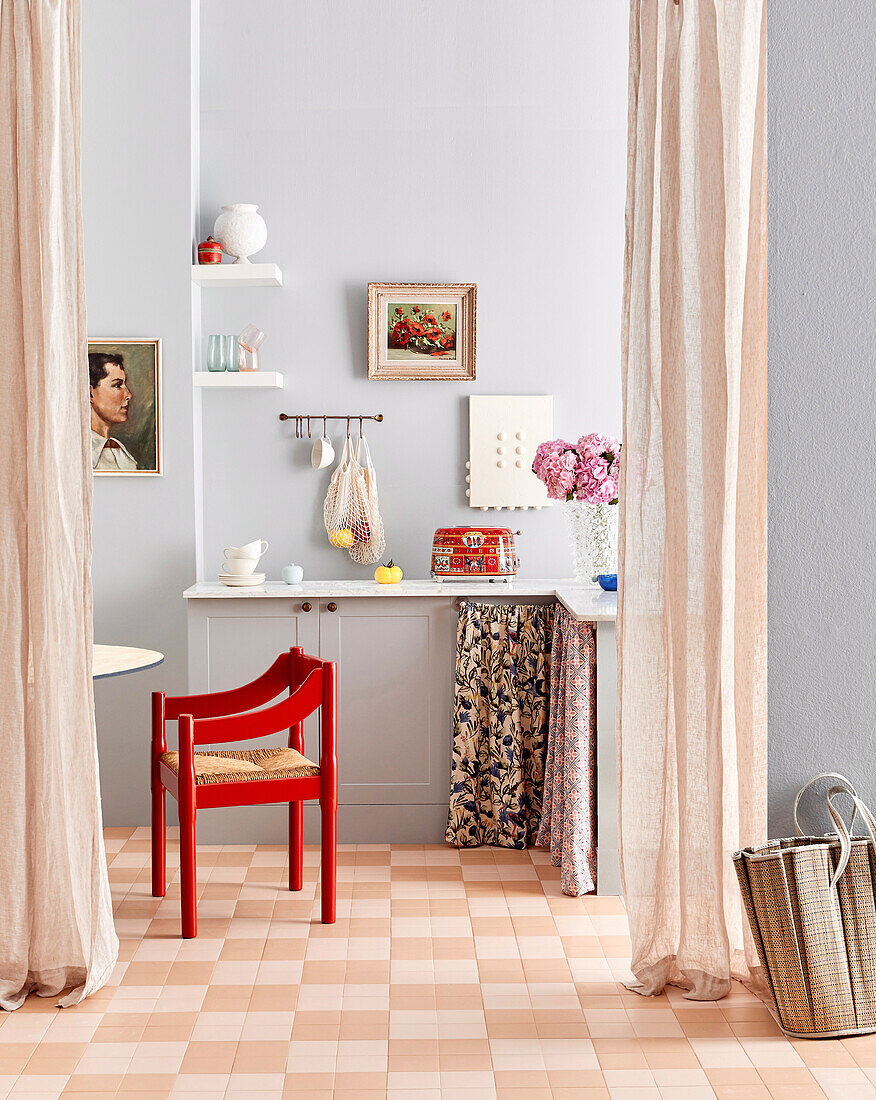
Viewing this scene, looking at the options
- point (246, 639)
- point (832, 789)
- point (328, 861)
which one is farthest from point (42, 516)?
point (832, 789)

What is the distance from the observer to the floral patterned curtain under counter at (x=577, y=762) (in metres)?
3.18

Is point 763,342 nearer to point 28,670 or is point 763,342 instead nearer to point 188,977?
point 28,670

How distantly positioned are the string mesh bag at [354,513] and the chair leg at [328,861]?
1.24 meters

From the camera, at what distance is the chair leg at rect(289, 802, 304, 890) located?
10.5 ft

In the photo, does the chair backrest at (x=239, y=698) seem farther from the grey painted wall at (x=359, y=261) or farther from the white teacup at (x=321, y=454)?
the white teacup at (x=321, y=454)

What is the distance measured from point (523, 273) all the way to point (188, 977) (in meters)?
2.73

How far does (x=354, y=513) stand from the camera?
157 inches

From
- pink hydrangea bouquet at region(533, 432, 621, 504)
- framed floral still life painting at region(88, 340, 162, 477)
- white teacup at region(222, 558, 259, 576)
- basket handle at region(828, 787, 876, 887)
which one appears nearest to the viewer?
basket handle at region(828, 787, 876, 887)

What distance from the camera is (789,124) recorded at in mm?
2355

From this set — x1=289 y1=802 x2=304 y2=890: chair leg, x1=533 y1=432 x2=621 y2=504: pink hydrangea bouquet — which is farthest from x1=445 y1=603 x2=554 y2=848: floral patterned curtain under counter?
x1=289 y1=802 x2=304 y2=890: chair leg

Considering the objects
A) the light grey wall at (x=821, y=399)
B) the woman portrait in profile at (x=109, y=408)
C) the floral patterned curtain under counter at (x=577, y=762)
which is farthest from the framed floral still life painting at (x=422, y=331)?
the light grey wall at (x=821, y=399)

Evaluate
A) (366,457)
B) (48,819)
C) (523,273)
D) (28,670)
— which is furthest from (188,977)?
(523,273)

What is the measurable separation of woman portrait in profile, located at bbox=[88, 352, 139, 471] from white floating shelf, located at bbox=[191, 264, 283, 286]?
428 mm

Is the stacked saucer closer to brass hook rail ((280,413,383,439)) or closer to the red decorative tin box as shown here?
brass hook rail ((280,413,383,439))
